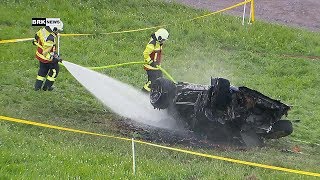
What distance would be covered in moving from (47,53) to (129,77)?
3982mm

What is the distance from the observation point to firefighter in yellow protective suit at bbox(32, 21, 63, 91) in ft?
45.1

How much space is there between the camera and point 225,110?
1129 cm

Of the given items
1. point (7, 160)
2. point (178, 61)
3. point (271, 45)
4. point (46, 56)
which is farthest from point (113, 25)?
point (7, 160)

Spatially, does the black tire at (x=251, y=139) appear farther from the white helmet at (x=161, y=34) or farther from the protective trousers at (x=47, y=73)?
the protective trousers at (x=47, y=73)

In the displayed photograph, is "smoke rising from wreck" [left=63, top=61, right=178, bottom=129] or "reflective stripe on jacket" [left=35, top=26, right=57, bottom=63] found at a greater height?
"reflective stripe on jacket" [left=35, top=26, right=57, bottom=63]

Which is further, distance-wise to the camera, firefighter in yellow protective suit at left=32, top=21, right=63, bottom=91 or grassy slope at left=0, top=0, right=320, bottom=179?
firefighter in yellow protective suit at left=32, top=21, right=63, bottom=91

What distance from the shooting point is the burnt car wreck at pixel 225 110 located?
1116 centimetres

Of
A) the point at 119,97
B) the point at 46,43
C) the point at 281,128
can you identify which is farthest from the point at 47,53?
the point at 281,128

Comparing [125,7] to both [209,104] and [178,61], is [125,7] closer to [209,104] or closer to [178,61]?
[178,61]


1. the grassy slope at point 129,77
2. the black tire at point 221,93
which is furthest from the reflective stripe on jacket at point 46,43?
the black tire at point 221,93

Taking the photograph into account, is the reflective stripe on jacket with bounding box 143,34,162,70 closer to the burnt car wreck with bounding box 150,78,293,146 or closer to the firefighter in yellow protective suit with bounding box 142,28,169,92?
the firefighter in yellow protective suit with bounding box 142,28,169,92

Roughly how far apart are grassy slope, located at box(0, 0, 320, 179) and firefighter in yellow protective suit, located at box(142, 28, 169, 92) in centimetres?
146

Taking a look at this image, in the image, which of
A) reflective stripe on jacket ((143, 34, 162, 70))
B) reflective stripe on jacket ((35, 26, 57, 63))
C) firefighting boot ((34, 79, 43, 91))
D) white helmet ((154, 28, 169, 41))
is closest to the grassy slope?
firefighting boot ((34, 79, 43, 91))

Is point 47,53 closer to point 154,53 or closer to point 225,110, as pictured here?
point 154,53
